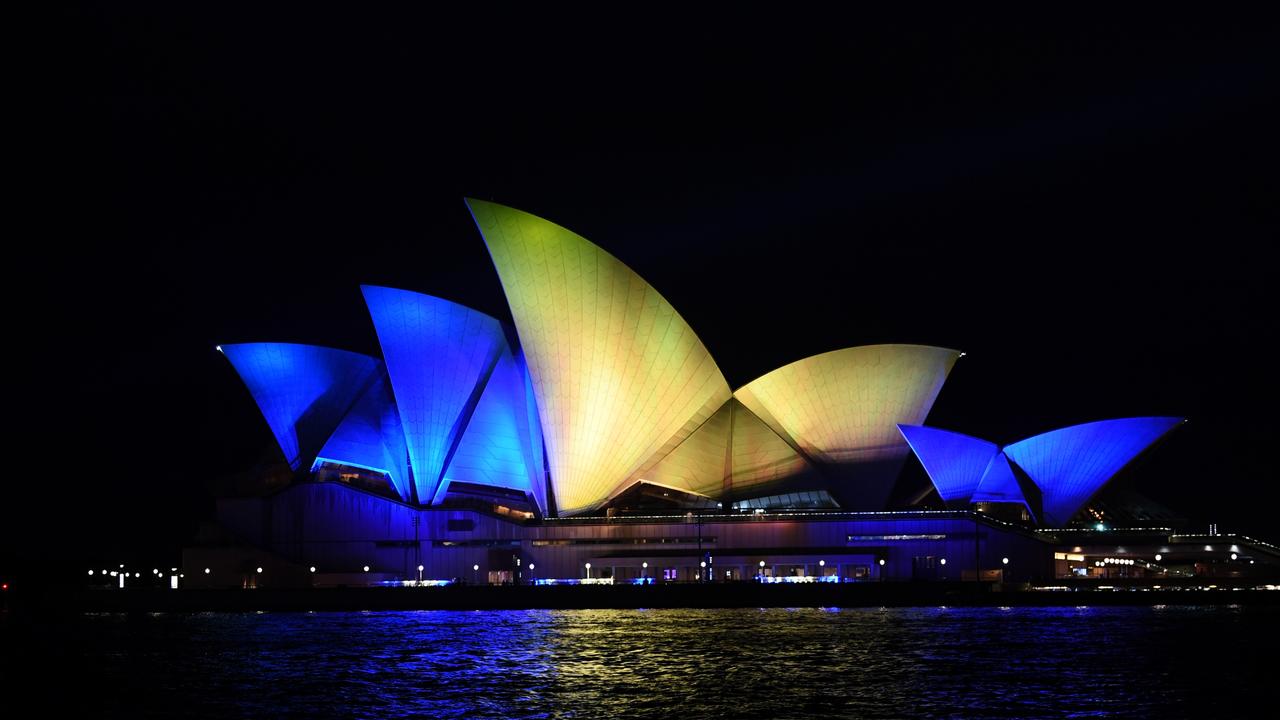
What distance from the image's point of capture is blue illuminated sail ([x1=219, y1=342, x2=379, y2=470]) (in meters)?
61.8

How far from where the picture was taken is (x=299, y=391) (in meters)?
62.4

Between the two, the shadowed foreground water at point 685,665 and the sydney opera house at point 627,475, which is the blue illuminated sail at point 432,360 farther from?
the shadowed foreground water at point 685,665

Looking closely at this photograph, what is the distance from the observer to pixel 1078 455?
61.0 m

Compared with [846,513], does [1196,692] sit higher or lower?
lower

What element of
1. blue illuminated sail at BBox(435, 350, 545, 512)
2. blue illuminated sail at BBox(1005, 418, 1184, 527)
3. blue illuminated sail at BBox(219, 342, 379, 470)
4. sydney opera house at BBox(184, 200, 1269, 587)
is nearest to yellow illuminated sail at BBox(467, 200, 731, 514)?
sydney opera house at BBox(184, 200, 1269, 587)

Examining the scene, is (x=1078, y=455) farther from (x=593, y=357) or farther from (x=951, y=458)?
(x=593, y=357)

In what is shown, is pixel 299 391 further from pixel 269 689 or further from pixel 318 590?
pixel 269 689

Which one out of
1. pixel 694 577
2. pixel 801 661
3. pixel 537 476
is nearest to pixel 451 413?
pixel 537 476

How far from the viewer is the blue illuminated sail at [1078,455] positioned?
197 feet

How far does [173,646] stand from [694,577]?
26406 millimetres

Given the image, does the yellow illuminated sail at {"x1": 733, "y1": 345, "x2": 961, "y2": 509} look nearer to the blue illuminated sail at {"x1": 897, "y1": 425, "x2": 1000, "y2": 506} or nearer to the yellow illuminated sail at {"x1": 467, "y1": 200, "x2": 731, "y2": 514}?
the blue illuminated sail at {"x1": 897, "y1": 425, "x2": 1000, "y2": 506}

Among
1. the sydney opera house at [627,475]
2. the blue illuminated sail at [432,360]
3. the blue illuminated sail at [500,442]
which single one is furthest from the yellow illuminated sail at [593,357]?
the blue illuminated sail at [432,360]

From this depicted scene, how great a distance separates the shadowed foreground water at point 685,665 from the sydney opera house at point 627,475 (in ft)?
36.3

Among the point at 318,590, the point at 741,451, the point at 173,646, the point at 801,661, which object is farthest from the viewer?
the point at 741,451
